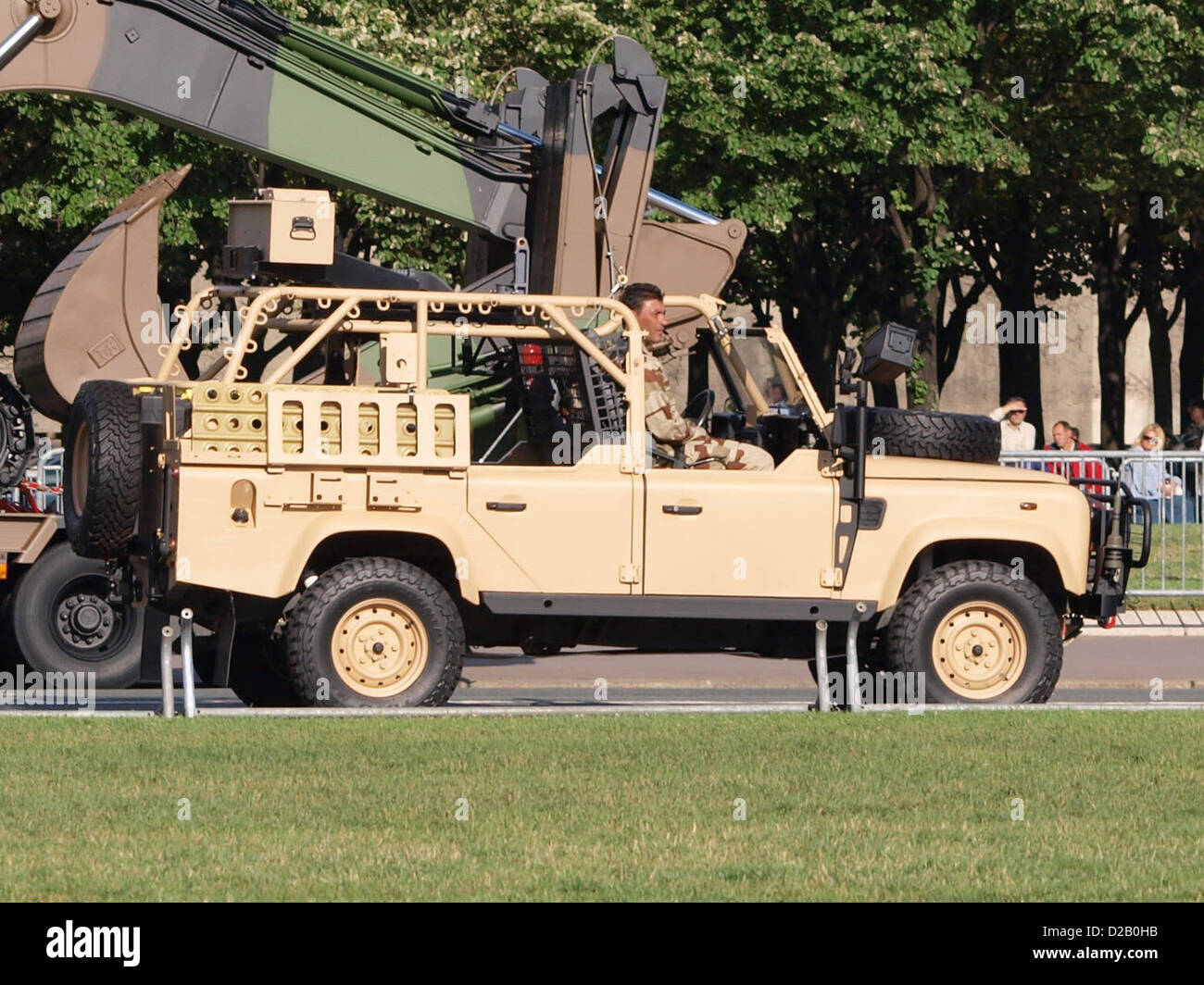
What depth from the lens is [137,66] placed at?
44.4 ft

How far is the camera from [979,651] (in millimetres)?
12281

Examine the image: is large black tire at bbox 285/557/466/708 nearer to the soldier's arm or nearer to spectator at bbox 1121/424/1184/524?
the soldier's arm

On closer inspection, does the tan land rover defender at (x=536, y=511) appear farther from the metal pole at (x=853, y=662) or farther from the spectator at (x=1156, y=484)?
the spectator at (x=1156, y=484)

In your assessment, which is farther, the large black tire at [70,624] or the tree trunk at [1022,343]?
the tree trunk at [1022,343]

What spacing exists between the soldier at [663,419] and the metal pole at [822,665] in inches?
34.0

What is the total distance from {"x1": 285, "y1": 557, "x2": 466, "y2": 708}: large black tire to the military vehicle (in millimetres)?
14

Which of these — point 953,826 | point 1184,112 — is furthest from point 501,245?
point 1184,112

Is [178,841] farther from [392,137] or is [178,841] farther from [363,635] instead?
[392,137]

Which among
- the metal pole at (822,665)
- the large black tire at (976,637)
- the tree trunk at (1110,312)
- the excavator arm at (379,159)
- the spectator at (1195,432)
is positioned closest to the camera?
the metal pole at (822,665)

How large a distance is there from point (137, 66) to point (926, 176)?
73.1 ft

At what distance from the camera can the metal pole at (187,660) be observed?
11.6m

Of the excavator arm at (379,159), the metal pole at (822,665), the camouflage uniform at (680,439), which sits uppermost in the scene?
the excavator arm at (379,159)

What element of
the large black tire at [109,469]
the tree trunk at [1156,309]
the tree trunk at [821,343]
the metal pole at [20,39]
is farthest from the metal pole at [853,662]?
the tree trunk at [1156,309]
